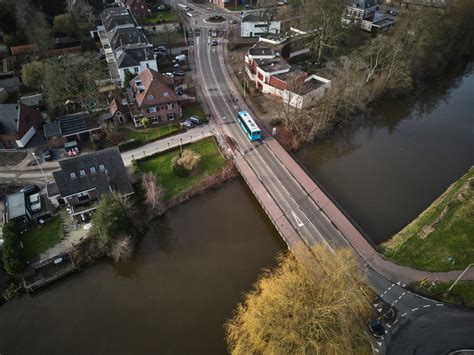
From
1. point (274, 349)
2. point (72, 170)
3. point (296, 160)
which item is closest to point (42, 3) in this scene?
point (72, 170)

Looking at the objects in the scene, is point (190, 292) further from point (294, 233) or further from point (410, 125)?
point (410, 125)

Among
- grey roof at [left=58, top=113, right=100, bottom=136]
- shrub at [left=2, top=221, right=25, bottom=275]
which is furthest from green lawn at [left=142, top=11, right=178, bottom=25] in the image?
shrub at [left=2, top=221, right=25, bottom=275]

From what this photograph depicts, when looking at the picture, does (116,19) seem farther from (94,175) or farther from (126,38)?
(94,175)

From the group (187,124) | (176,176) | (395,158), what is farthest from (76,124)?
(395,158)

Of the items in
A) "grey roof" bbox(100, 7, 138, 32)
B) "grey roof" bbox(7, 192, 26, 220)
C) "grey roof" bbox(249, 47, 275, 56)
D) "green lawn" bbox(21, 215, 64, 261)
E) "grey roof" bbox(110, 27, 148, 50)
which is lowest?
"green lawn" bbox(21, 215, 64, 261)

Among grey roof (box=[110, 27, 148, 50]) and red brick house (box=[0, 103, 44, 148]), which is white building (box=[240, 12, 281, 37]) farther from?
red brick house (box=[0, 103, 44, 148])

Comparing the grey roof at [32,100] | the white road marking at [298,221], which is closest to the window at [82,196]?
the white road marking at [298,221]
